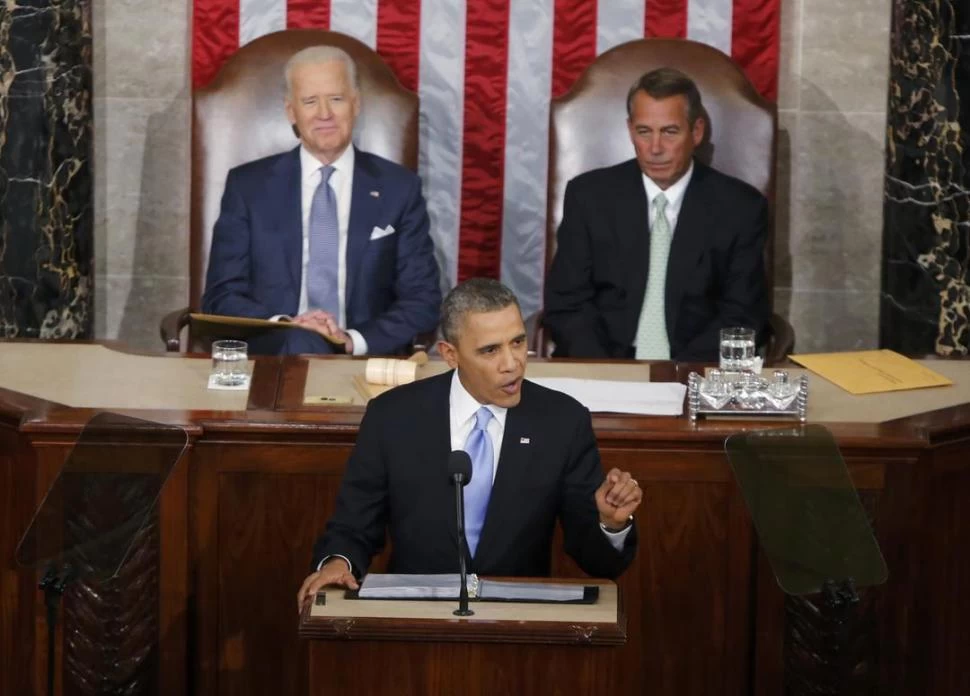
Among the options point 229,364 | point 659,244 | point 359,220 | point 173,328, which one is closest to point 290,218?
point 359,220

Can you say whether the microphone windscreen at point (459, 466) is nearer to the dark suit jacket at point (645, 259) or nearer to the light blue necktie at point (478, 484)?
the light blue necktie at point (478, 484)

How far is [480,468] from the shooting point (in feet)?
12.2

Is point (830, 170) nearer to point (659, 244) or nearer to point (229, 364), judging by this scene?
point (659, 244)

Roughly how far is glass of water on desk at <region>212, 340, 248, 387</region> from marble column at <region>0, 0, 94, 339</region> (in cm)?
187

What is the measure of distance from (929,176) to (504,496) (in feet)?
9.62

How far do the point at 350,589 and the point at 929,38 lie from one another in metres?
3.50

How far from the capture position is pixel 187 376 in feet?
15.3

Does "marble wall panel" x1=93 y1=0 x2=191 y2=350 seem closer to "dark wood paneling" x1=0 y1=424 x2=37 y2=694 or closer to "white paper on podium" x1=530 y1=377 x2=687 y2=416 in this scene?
"dark wood paneling" x1=0 y1=424 x2=37 y2=694

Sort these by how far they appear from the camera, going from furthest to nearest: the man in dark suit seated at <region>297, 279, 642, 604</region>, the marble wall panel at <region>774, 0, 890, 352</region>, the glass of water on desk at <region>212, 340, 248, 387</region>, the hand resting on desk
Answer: the marble wall panel at <region>774, 0, 890, 352</region> < the glass of water on desk at <region>212, 340, 248, 387</region> < the man in dark suit seated at <region>297, 279, 642, 604</region> < the hand resting on desk

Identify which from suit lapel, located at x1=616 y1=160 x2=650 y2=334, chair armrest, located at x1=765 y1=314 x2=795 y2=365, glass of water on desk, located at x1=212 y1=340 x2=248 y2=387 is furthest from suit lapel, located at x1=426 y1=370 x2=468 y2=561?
suit lapel, located at x1=616 y1=160 x2=650 y2=334

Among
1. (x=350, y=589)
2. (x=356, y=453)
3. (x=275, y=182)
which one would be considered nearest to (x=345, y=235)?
(x=275, y=182)

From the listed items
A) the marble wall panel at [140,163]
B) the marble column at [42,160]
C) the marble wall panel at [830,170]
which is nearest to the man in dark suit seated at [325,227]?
the marble column at [42,160]

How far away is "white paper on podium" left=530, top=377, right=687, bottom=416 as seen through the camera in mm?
4320

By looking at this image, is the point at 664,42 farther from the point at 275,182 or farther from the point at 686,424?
the point at 686,424
